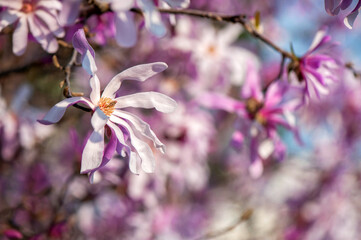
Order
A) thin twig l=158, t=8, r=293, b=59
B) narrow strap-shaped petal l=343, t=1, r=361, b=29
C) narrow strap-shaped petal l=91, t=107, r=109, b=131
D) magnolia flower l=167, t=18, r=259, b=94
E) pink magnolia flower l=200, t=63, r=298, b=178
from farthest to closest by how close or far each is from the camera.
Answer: magnolia flower l=167, t=18, r=259, b=94 < pink magnolia flower l=200, t=63, r=298, b=178 < thin twig l=158, t=8, r=293, b=59 < narrow strap-shaped petal l=343, t=1, r=361, b=29 < narrow strap-shaped petal l=91, t=107, r=109, b=131

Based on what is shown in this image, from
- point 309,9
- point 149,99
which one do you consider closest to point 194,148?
point 149,99

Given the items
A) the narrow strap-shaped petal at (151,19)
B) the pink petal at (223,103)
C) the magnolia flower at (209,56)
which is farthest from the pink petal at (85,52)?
the magnolia flower at (209,56)

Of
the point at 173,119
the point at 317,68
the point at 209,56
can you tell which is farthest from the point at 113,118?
the point at 209,56

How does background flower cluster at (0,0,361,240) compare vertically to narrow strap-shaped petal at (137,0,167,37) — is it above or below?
below

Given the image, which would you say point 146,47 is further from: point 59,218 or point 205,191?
point 205,191

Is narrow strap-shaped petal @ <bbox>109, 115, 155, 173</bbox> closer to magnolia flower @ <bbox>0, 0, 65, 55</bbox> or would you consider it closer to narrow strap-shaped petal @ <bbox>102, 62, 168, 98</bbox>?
narrow strap-shaped petal @ <bbox>102, 62, 168, 98</bbox>

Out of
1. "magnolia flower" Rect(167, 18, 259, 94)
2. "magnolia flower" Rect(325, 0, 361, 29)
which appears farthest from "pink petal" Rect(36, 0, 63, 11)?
"magnolia flower" Rect(167, 18, 259, 94)
